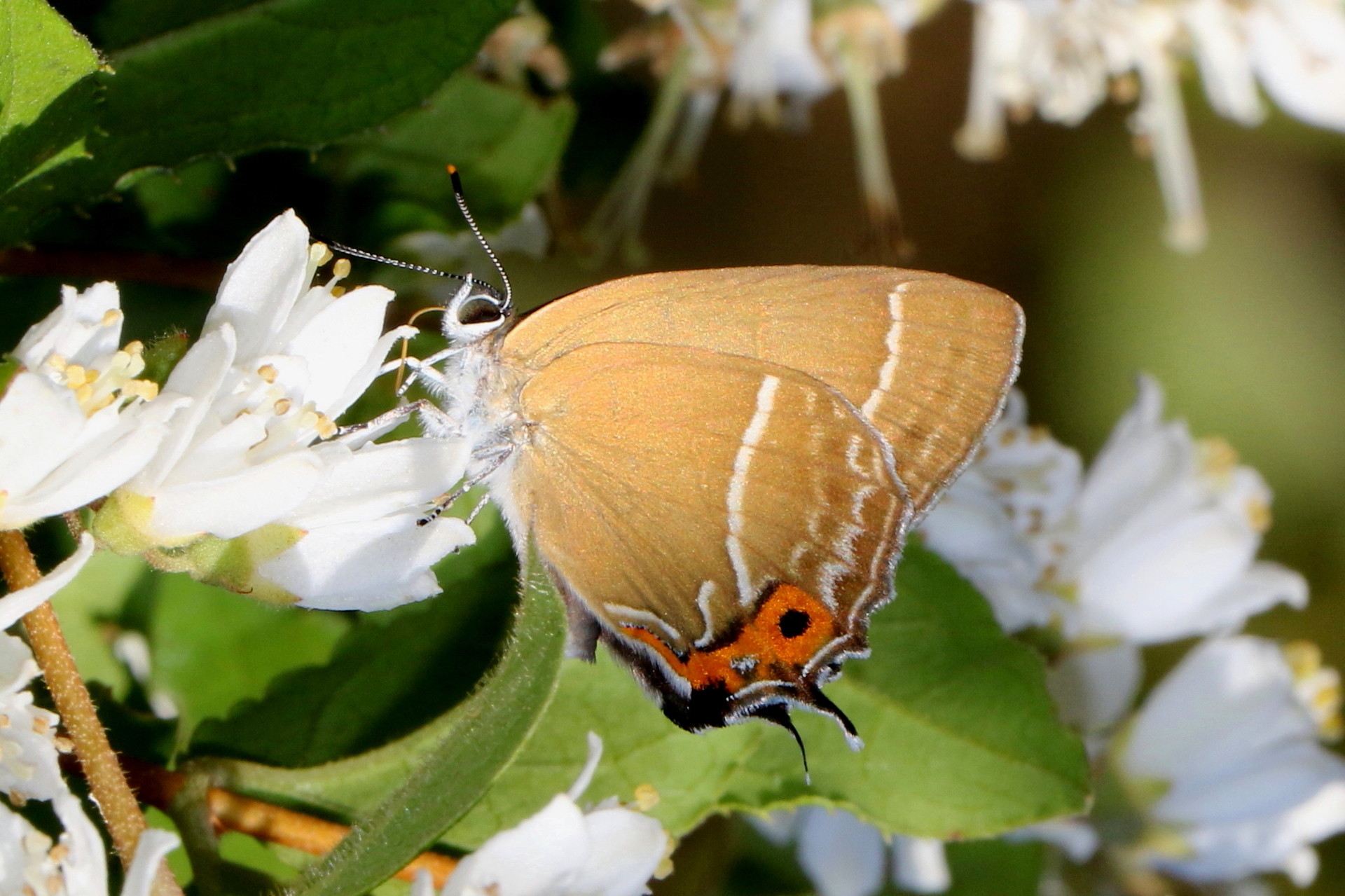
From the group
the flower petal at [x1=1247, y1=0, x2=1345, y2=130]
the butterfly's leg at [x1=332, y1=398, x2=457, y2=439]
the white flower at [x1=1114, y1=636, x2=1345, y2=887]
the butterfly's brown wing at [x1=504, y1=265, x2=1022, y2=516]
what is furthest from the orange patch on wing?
the flower petal at [x1=1247, y1=0, x2=1345, y2=130]

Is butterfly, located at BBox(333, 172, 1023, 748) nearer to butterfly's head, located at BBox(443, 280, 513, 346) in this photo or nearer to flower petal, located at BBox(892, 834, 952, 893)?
butterfly's head, located at BBox(443, 280, 513, 346)

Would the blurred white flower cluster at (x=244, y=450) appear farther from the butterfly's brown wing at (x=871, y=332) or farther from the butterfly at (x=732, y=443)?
the butterfly's brown wing at (x=871, y=332)

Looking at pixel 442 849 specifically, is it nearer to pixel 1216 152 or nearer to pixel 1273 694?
pixel 1273 694

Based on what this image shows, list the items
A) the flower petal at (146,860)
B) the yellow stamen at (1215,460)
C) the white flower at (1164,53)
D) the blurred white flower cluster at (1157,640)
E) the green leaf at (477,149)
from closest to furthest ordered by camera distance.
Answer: the flower petal at (146,860), the green leaf at (477,149), the blurred white flower cluster at (1157,640), the yellow stamen at (1215,460), the white flower at (1164,53)

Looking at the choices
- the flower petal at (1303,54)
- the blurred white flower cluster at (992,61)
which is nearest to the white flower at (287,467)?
the blurred white flower cluster at (992,61)

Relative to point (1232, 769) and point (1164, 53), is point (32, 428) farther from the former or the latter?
point (1164, 53)

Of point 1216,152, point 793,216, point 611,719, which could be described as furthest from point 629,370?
point 1216,152
